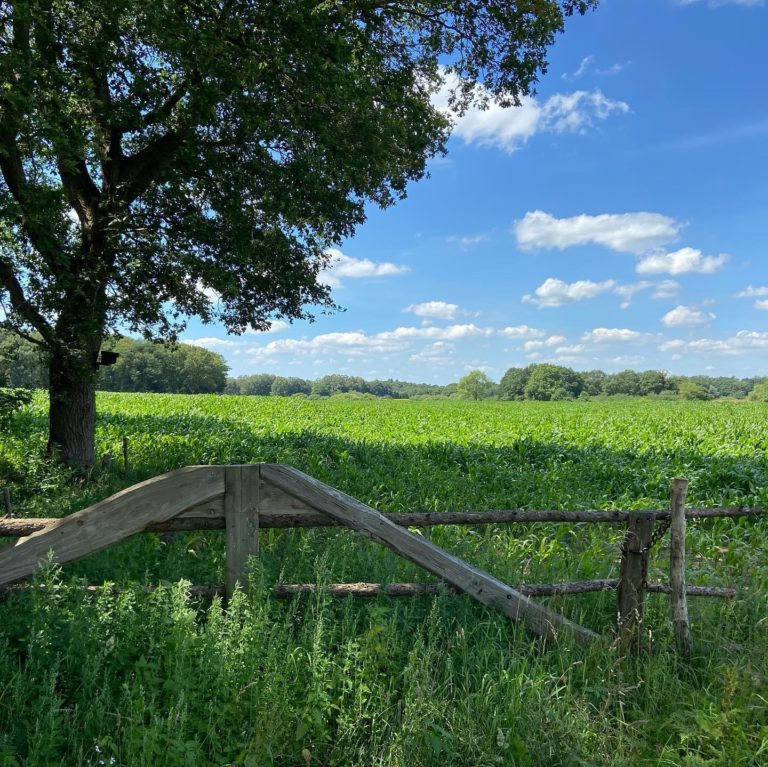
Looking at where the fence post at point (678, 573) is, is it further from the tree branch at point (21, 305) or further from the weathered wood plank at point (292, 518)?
the tree branch at point (21, 305)

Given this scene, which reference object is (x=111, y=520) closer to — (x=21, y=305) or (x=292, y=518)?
(x=292, y=518)

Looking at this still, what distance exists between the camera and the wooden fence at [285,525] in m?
3.93

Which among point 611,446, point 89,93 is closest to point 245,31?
point 89,93

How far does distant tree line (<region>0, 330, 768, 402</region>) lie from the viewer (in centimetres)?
9319

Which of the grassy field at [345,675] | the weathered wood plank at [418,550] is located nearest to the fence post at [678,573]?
the grassy field at [345,675]

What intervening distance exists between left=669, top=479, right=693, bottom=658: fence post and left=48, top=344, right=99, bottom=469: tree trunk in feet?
31.6

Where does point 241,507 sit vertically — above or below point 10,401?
below

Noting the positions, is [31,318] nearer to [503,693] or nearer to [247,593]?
[247,593]

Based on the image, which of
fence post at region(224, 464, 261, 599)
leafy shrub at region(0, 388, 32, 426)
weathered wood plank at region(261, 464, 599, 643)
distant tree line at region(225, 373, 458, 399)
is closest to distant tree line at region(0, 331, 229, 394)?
distant tree line at region(225, 373, 458, 399)

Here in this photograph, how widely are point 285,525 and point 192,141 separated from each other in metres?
7.95

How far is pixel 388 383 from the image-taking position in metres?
193

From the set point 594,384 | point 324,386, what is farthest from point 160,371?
point 594,384

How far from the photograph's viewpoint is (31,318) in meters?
9.04

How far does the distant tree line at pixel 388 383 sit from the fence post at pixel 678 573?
47143 millimetres
